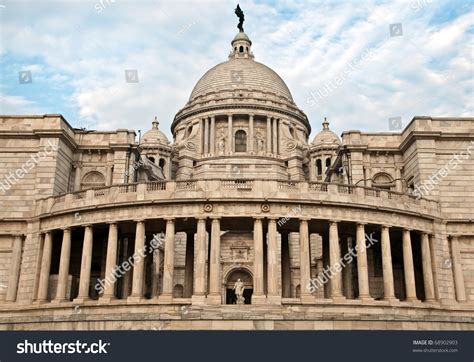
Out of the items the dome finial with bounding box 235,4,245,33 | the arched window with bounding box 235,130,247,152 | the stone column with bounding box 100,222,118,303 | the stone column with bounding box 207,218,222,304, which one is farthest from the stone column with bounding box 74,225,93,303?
the dome finial with bounding box 235,4,245,33

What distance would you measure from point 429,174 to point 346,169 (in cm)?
790

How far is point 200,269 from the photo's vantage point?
33.5m

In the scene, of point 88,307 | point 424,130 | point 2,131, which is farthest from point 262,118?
point 88,307

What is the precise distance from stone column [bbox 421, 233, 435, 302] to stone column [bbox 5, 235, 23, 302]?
31367 millimetres

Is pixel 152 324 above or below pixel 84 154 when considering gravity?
below

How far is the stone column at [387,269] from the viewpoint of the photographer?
1396 inches

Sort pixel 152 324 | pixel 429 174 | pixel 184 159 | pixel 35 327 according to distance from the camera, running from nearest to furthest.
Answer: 1. pixel 152 324
2. pixel 35 327
3. pixel 429 174
4. pixel 184 159

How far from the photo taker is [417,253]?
4341 centimetres

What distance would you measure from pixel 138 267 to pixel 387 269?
58.3 feet

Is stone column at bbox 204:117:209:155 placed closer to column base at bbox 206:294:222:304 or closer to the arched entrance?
the arched entrance

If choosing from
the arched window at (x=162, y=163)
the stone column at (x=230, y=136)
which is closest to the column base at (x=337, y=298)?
the stone column at (x=230, y=136)

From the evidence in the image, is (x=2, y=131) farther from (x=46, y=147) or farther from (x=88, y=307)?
(x=88, y=307)
